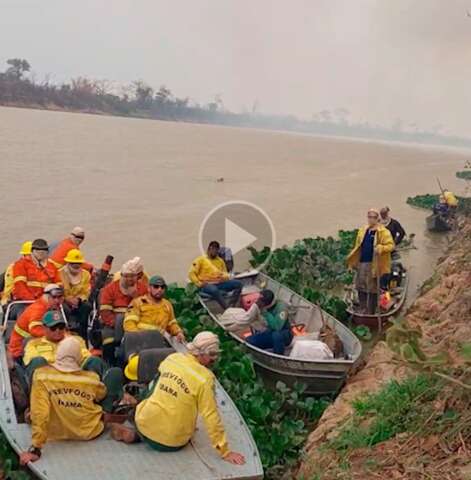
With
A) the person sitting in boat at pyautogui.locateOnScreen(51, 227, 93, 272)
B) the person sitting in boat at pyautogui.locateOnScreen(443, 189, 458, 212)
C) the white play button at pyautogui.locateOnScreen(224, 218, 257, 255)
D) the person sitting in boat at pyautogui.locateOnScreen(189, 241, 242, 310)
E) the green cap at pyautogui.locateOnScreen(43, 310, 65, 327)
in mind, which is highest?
the person sitting in boat at pyautogui.locateOnScreen(443, 189, 458, 212)

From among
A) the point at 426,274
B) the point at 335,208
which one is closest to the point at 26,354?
the point at 426,274

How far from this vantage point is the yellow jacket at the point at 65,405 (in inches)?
169

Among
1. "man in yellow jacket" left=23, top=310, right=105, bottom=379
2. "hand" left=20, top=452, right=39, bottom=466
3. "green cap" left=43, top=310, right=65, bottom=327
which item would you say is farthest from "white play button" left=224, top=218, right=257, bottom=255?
"hand" left=20, top=452, right=39, bottom=466

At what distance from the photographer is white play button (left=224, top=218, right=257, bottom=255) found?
15.9 m

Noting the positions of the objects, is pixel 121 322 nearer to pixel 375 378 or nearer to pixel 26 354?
pixel 26 354

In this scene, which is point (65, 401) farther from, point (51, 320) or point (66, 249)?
point (66, 249)

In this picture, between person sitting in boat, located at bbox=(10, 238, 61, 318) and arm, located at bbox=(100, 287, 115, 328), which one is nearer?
arm, located at bbox=(100, 287, 115, 328)

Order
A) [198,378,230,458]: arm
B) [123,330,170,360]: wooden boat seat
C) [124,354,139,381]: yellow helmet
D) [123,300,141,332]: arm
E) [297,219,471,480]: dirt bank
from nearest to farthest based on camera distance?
1. [297,219,471,480]: dirt bank
2. [198,378,230,458]: arm
3. [124,354,139,381]: yellow helmet
4. [123,330,170,360]: wooden boat seat
5. [123,300,141,332]: arm

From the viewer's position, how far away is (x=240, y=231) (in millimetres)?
17719

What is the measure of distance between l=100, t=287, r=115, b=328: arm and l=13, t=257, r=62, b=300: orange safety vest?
74 cm

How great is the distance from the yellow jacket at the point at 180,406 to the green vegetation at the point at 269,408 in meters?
1.15

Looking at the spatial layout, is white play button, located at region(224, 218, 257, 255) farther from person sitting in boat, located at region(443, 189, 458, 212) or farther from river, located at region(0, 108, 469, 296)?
person sitting in boat, located at region(443, 189, 458, 212)

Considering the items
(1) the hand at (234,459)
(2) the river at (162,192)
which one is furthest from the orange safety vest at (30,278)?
(2) the river at (162,192)

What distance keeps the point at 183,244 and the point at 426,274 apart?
21.6ft
